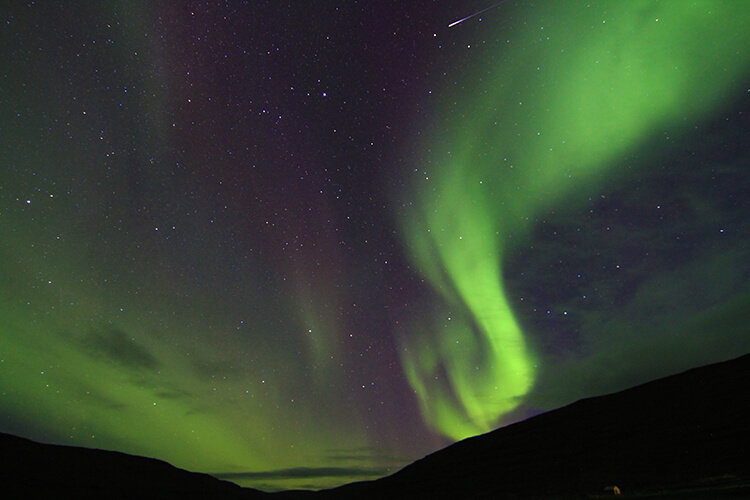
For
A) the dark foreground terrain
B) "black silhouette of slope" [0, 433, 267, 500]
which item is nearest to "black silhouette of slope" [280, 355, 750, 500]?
the dark foreground terrain

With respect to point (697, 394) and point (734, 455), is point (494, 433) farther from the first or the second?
point (734, 455)

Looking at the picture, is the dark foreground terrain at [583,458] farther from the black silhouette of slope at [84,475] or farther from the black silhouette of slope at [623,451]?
the black silhouette of slope at [84,475]

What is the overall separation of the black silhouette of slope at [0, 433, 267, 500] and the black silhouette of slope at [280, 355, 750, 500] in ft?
167

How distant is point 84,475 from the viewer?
78125 millimetres

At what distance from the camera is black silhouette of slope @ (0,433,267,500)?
214 ft

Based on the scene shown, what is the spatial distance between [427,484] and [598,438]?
27.1 m

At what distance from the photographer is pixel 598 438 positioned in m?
53.4

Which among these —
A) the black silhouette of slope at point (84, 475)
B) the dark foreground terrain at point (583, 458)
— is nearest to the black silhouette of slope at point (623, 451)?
the dark foreground terrain at point (583, 458)

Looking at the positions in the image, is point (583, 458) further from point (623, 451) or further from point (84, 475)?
point (84, 475)

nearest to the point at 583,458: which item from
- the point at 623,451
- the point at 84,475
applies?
the point at 623,451

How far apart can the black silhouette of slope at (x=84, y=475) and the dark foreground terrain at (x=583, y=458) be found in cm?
29

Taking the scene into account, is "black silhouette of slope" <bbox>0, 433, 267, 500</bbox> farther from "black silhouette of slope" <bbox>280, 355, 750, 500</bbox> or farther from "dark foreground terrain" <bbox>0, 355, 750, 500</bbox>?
"black silhouette of slope" <bbox>280, 355, 750, 500</bbox>

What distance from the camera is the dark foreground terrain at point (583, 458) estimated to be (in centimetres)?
3153

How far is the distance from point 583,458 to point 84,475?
88132mm
